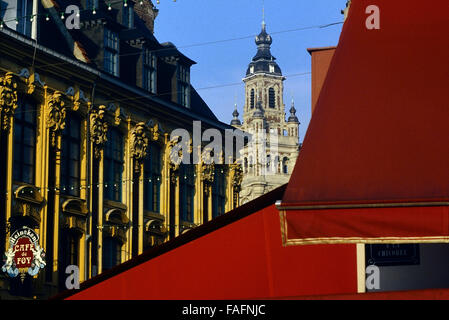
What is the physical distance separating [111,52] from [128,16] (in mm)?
3885

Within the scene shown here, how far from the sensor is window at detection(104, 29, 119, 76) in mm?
31656

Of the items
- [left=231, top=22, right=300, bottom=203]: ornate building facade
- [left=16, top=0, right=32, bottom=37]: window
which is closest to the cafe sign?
[left=16, top=0, right=32, bottom=37]: window

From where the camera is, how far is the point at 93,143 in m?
29.6

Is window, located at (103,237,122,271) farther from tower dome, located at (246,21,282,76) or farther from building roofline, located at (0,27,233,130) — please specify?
tower dome, located at (246,21,282,76)

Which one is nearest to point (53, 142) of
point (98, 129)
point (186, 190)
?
point (98, 129)

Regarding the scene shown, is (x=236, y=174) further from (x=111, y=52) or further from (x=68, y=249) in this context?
(x=68, y=249)

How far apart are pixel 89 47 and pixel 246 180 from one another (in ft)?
349

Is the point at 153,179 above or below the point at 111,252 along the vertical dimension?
above

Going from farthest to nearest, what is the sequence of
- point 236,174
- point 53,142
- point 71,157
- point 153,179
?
point 236,174
point 153,179
point 71,157
point 53,142

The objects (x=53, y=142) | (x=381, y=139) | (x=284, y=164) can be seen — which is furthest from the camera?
(x=284, y=164)

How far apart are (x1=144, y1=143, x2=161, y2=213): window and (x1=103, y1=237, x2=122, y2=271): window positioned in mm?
2518

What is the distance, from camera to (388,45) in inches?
417

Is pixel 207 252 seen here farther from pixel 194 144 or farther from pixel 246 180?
pixel 246 180

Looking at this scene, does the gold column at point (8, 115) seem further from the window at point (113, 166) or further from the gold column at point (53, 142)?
the window at point (113, 166)
